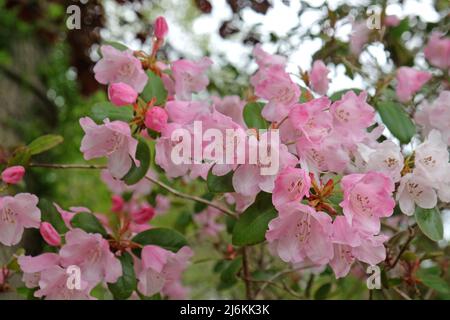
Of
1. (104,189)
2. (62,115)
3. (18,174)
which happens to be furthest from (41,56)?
(18,174)

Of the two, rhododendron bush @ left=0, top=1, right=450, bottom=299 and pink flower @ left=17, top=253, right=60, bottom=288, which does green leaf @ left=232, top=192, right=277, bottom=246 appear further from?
pink flower @ left=17, top=253, right=60, bottom=288

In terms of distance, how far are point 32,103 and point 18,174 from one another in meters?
2.43

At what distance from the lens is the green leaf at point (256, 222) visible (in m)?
0.84

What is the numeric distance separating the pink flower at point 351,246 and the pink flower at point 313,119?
0.46 feet

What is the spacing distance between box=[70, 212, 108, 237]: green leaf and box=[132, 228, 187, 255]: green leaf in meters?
0.07

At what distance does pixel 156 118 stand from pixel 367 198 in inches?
14.2

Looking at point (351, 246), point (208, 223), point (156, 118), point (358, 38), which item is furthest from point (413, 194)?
point (208, 223)

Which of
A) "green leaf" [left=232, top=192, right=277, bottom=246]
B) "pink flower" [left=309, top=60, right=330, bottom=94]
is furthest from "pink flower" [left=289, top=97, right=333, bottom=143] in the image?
"pink flower" [left=309, top=60, right=330, bottom=94]

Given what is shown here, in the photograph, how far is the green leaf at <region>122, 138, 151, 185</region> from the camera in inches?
37.8

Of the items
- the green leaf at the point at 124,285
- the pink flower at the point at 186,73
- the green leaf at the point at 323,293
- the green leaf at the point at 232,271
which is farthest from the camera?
the green leaf at the point at 323,293

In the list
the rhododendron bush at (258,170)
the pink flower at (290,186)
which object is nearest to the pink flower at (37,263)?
the rhododendron bush at (258,170)

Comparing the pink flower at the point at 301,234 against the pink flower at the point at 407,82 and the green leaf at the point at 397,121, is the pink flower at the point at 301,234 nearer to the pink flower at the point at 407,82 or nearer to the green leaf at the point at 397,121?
the green leaf at the point at 397,121

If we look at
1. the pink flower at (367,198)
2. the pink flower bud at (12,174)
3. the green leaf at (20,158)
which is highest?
the green leaf at (20,158)
